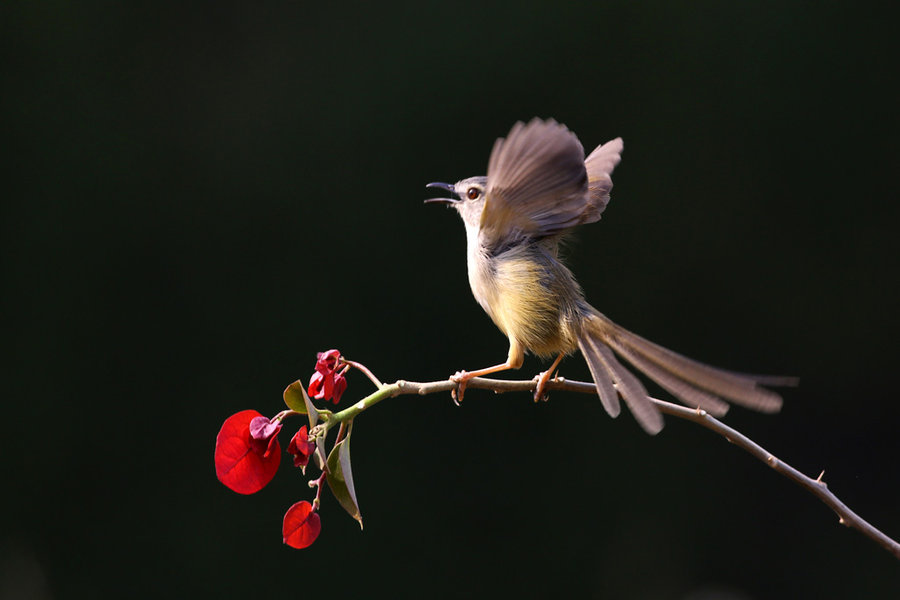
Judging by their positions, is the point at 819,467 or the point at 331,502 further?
the point at 819,467

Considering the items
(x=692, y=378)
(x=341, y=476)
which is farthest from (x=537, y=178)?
(x=341, y=476)

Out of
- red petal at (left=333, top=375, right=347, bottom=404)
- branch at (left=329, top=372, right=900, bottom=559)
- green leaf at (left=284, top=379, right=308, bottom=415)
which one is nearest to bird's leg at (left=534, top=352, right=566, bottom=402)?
branch at (left=329, top=372, right=900, bottom=559)

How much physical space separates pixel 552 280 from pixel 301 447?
984 mm

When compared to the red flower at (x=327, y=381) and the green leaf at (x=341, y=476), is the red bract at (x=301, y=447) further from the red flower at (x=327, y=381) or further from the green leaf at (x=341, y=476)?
the red flower at (x=327, y=381)

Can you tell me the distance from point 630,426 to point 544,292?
2.99 metres

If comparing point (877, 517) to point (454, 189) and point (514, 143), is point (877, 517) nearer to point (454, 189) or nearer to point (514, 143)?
point (454, 189)

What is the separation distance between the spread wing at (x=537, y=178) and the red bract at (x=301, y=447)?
26.1 inches

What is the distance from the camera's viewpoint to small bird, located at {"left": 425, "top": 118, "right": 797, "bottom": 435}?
1.48 metres

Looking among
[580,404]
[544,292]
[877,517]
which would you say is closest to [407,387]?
[544,292]

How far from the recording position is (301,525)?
56.0 inches

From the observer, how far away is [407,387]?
1.38 metres

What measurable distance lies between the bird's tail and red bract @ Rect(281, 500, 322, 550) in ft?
1.78

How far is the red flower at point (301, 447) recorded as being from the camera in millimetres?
1305

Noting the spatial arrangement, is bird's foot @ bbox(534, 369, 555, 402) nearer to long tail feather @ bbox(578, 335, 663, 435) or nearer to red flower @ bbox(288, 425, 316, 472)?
long tail feather @ bbox(578, 335, 663, 435)
